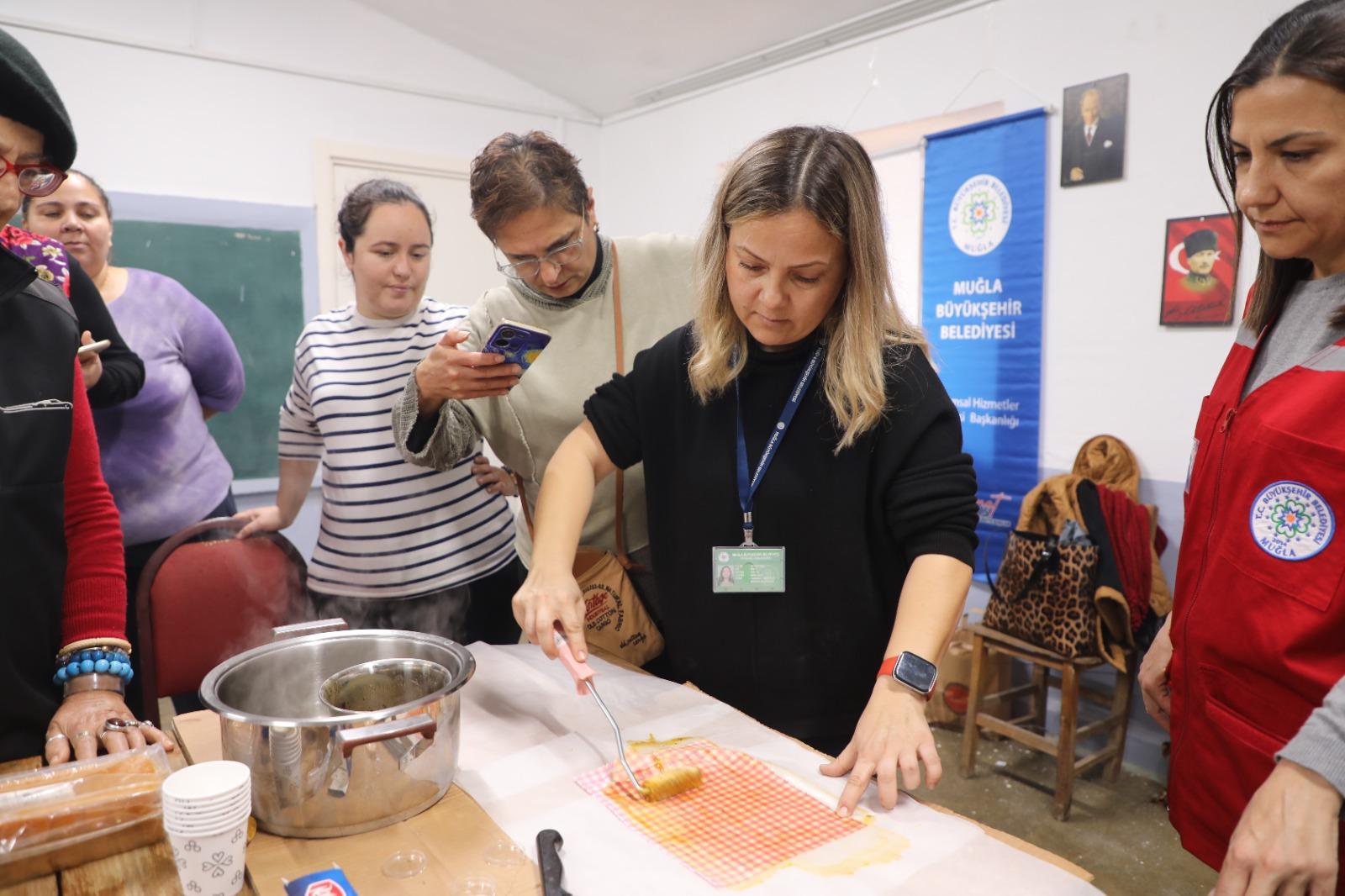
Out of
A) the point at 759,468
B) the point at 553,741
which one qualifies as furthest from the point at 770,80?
the point at 553,741

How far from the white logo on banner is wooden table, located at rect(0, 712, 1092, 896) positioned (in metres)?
3.03

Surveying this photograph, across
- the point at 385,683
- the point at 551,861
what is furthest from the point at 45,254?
the point at 551,861

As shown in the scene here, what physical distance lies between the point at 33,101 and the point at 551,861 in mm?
1159

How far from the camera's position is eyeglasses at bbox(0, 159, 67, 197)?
1.16m

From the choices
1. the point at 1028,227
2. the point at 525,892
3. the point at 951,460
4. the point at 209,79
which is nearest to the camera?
the point at 525,892

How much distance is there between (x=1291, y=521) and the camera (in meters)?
1.10

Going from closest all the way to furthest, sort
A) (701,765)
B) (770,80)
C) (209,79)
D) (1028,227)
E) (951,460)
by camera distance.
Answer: (701,765) < (951,460) < (1028,227) < (209,79) < (770,80)

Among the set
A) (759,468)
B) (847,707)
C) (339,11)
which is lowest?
(847,707)

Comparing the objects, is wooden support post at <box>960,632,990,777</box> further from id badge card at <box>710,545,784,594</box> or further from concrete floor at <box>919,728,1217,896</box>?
id badge card at <box>710,545,784,594</box>

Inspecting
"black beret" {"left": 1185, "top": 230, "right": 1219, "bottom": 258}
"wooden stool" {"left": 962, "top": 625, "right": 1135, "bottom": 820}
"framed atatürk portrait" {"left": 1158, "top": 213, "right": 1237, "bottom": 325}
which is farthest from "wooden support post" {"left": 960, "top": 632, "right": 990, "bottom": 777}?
"black beret" {"left": 1185, "top": 230, "right": 1219, "bottom": 258}

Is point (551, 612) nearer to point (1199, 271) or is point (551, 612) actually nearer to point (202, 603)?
point (202, 603)

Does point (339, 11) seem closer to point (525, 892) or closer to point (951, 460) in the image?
point (951, 460)

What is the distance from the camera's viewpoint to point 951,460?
1.30 meters

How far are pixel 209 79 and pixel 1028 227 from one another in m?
3.81
